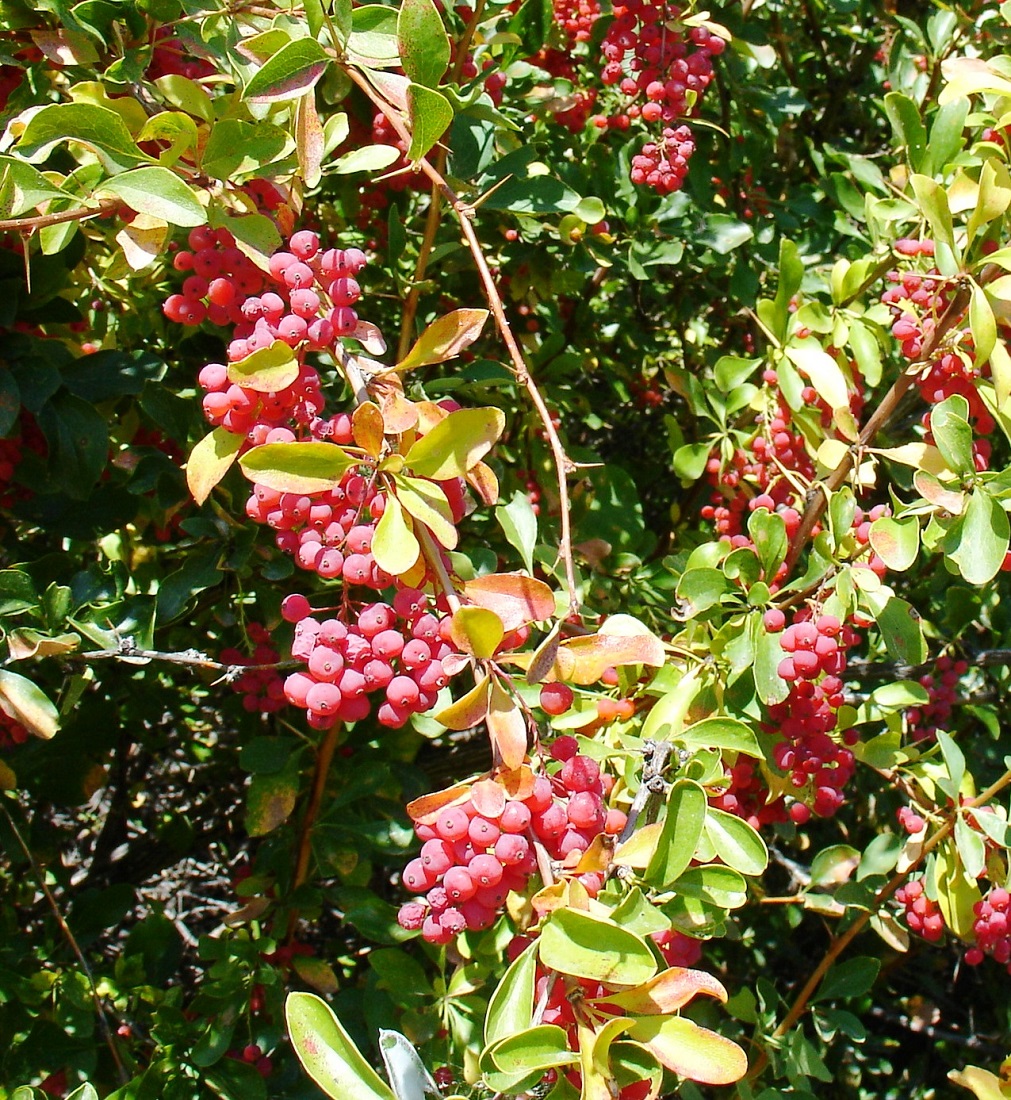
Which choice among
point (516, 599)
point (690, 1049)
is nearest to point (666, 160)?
point (516, 599)

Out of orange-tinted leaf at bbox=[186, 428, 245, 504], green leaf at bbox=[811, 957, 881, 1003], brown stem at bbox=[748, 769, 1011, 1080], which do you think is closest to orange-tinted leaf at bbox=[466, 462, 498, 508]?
orange-tinted leaf at bbox=[186, 428, 245, 504]

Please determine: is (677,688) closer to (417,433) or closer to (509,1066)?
(417,433)

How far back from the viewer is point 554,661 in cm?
96

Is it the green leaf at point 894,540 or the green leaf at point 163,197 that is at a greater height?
the green leaf at point 163,197

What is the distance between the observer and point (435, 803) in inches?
37.1

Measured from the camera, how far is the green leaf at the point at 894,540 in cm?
122

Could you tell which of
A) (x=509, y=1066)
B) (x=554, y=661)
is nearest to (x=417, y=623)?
(x=554, y=661)

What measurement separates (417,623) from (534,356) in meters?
1.09

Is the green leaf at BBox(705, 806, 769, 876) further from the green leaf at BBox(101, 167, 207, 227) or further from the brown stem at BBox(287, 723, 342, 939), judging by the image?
the green leaf at BBox(101, 167, 207, 227)

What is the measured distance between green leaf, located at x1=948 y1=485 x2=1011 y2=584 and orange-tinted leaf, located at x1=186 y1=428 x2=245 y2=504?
772mm

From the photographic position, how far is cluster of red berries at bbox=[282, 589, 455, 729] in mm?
985

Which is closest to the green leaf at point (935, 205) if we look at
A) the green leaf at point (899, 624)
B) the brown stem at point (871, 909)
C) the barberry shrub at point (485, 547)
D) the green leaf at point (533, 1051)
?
the barberry shrub at point (485, 547)

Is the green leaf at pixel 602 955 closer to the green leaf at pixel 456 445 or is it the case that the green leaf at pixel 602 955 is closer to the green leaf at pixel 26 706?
the green leaf at pixel 456 445

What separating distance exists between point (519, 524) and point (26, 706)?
2.00ft
